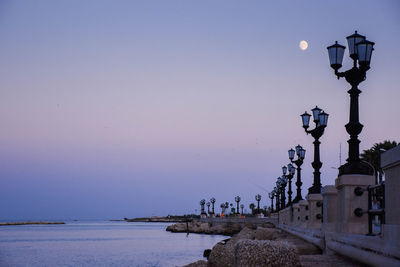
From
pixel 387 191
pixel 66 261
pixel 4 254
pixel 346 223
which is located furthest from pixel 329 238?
pixel 4 254

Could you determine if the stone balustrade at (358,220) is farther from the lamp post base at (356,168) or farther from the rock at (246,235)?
the rock at (246,235)

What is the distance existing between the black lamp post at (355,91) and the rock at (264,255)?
3.86 meters

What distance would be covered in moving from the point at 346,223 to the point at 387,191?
3658 mm

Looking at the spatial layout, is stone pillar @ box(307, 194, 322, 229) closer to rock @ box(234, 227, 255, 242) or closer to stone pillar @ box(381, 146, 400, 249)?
rock @ box(234, 227, 255, 242)

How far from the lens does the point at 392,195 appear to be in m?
7.43

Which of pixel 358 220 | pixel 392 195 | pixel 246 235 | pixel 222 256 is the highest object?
pixel 392 195

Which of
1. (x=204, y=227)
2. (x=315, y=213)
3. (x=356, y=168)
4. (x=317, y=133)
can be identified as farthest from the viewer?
(x=204, y=227)

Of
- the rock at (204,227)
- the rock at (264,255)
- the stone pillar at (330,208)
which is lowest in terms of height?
the rock at (204,227)

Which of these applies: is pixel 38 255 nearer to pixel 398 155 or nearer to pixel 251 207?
pixel 398 155

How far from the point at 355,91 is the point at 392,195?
5.05m

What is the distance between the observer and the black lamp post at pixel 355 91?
11.3 metres

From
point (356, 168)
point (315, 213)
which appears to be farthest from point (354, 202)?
point (315, 213)

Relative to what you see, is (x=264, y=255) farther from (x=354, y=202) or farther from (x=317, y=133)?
(x=317, y=133)

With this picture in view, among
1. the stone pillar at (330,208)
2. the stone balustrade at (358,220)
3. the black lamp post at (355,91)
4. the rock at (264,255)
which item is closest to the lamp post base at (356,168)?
the black lamp post at (355,91)
